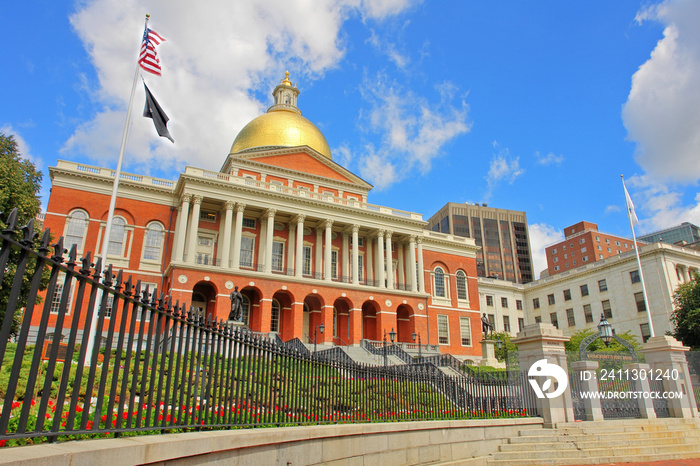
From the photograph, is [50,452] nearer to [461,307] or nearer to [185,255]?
[185,255]

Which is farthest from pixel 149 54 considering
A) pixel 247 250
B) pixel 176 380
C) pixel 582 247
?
pixel 582 247

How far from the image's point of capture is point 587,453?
12.2 meters

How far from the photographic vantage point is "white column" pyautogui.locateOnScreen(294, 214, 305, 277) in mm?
39500

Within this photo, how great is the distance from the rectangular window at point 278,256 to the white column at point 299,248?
1.87 meters

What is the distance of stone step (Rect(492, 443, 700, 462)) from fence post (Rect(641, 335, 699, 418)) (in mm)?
4405

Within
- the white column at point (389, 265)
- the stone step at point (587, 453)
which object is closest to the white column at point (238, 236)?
the white column at point (389, 265)

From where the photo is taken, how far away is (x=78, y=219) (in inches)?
1451

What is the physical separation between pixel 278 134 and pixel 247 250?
1418 cm

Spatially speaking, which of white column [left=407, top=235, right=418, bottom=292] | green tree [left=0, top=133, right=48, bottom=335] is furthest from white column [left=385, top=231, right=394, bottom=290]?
green tree [left=0, top=133, right=48, bottom=335]

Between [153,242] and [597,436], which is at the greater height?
[153,242]

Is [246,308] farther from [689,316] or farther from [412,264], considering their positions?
[689,316]

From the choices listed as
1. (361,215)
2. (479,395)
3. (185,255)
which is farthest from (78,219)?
(479,395)

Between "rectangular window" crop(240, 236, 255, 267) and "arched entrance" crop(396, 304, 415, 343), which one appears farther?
"arched entrance" crop(396, 304, 415, 343)

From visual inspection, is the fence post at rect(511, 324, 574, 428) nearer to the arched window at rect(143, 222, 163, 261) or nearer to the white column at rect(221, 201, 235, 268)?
the white column at rect(221, 201, 235, 268)
